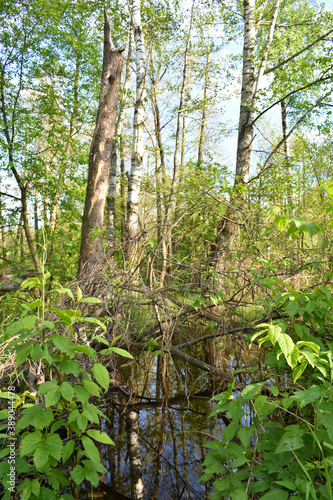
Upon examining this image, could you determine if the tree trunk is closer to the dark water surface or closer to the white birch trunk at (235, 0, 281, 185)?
the dark water surface

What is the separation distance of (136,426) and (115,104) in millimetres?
4792

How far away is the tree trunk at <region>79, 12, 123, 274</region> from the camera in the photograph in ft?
15.4

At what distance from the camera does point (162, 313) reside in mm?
3602

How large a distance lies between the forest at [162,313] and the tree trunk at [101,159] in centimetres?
3

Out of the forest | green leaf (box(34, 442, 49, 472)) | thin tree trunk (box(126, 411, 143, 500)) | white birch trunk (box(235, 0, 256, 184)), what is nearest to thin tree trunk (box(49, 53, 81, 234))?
the forest

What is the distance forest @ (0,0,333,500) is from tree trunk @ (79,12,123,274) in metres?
0.03

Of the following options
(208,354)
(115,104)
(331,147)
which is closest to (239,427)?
(208,354)

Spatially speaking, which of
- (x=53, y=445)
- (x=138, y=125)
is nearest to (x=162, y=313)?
(x=53, y=445)

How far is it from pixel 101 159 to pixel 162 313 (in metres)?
2.72

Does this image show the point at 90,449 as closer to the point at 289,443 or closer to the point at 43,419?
the point at 43,419

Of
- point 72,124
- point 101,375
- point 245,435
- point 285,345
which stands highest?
point 72,124

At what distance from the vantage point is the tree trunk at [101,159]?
471cm

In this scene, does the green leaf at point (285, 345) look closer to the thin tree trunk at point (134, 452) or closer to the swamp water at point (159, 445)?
the swamp water at point (159, 445)

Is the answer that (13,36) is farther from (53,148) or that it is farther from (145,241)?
(145,241)
